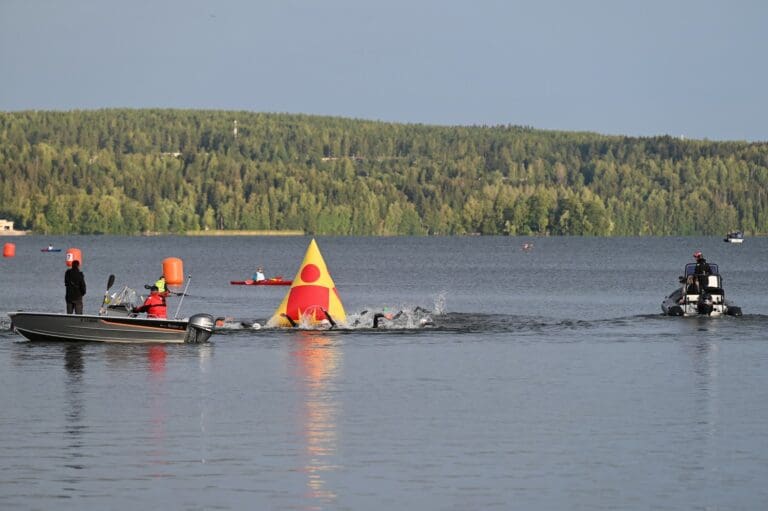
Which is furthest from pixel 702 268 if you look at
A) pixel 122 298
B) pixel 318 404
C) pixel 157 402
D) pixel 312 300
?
pixel 157 402

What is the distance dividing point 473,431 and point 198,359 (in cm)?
1530

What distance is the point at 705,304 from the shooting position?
57.4 metres

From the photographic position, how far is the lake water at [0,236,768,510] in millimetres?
23078

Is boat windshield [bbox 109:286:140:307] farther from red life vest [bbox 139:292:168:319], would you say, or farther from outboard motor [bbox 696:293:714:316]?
outboard motor [bbox 696:293:714:316]

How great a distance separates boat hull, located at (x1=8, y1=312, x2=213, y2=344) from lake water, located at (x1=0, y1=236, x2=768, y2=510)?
40cm

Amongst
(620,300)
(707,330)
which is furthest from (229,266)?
(707,330)

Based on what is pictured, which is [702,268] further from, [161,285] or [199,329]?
[161,285]

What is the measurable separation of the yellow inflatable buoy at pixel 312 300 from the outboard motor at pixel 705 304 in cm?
1341

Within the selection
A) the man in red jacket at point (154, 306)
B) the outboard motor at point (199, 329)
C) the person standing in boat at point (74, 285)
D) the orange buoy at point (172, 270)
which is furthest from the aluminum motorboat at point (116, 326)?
the orange buoy at point (172, 270)

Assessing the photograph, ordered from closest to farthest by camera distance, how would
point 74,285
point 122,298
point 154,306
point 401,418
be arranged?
point 401,418
point 154,306
point 74,285
point 122,298

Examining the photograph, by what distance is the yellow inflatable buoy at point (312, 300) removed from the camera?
165ft

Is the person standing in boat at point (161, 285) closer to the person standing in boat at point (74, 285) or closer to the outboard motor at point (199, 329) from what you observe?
the outboard motor at point (199, 329)

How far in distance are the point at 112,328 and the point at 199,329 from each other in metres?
2.44

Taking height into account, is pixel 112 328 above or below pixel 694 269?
below
